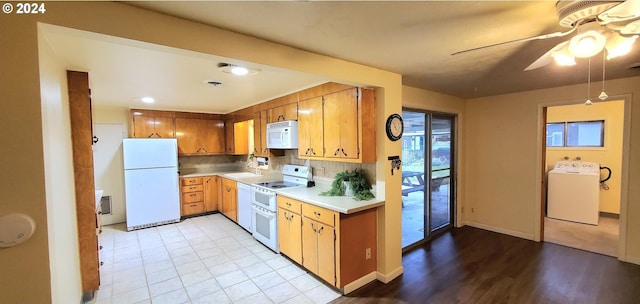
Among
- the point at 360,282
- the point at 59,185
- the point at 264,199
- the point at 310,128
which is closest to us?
the point at 59,185

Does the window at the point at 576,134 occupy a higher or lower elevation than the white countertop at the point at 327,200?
higher

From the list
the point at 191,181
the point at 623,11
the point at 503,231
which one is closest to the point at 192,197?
the point at 191,181

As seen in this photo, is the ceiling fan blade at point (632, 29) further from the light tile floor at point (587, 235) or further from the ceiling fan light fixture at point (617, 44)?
the light tile floor at point (587, 235)

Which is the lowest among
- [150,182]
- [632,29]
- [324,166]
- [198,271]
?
[198,271]

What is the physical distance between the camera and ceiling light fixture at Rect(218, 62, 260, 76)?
2328 mm

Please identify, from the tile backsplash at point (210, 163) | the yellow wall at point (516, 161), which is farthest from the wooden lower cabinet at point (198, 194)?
the yellow wall at point (516, 161)

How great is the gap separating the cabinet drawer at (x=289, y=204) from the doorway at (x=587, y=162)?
3977 millimetres

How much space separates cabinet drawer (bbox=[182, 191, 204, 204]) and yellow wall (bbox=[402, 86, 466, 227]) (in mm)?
4347

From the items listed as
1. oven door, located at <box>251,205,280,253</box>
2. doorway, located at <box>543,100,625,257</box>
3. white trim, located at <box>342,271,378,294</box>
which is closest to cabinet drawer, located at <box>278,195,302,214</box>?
oven door, located at <box>251,205,280,253</box>

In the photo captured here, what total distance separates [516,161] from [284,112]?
365 cm

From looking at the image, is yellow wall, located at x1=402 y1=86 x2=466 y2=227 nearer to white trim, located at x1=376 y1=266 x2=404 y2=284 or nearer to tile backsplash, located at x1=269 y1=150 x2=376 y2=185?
tile backsplash, located at x1=269 y1=150 x2=376 y2=185

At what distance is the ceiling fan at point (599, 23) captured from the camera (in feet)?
3.81

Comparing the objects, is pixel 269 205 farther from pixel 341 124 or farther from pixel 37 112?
pixel 37 112

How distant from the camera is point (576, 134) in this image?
16.6 ft
